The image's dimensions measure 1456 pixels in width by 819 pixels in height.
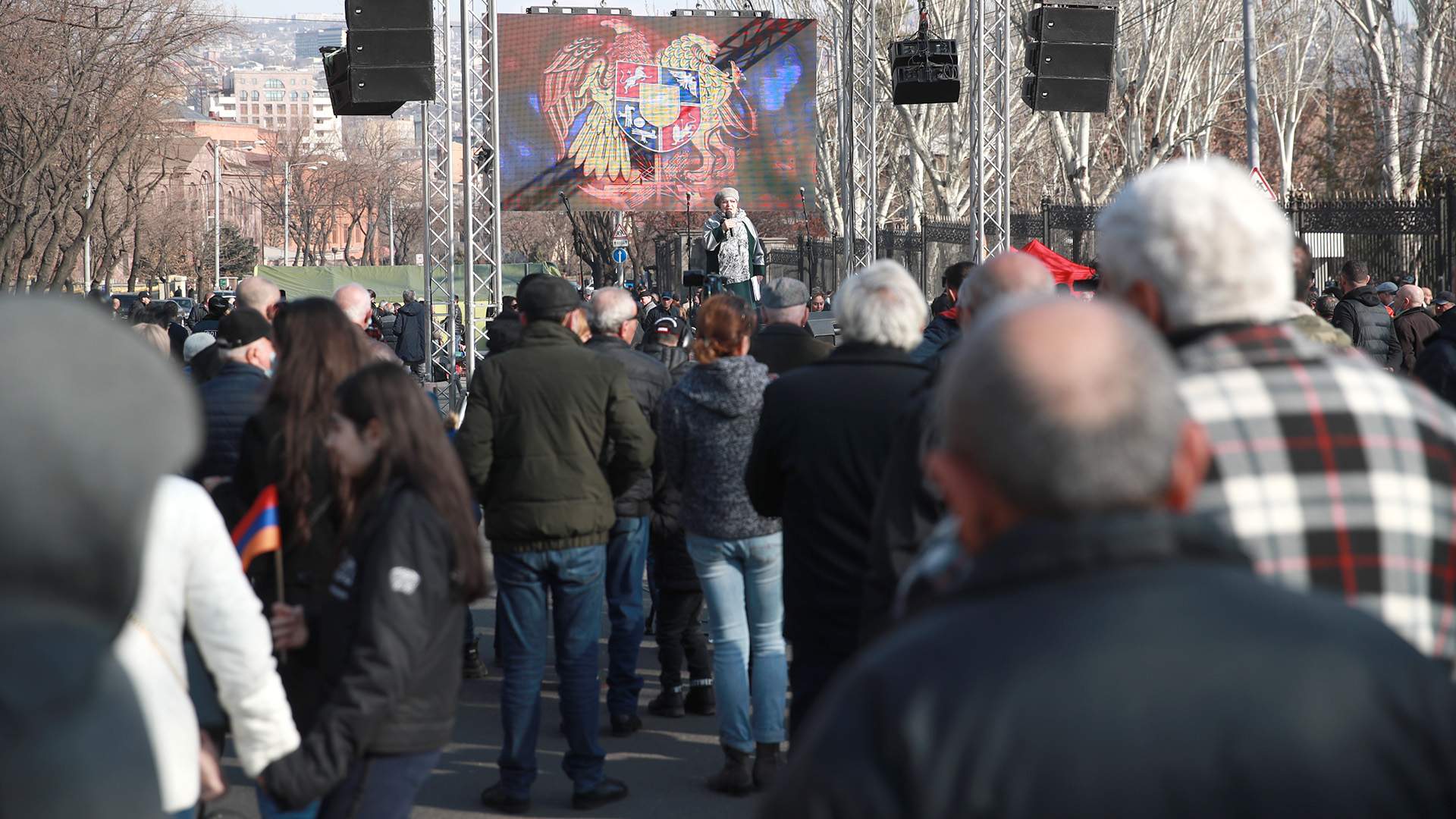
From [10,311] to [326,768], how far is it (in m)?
2.34

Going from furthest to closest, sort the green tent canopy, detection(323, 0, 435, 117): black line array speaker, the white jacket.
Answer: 1. the green tent canopy
2. detection(323, 0, 435, 117): black line array speaker
3. the white jacket

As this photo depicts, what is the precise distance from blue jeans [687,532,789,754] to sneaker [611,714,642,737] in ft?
3.86

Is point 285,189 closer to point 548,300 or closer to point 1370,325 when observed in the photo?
point 1370,325

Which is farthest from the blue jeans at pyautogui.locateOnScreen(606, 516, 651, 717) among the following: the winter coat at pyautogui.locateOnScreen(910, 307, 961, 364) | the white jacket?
the white jacket

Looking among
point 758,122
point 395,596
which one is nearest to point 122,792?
point 395,596

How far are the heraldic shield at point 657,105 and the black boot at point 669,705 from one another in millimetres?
20364

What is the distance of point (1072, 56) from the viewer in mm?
15164

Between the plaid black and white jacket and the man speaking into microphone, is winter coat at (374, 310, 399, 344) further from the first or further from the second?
the plaid black and white jacket

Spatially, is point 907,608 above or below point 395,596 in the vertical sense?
above

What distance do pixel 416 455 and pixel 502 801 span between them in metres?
2.78

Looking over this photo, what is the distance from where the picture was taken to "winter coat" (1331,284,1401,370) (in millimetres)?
12414

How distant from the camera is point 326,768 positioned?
139 inches

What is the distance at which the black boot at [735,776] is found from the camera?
630cm

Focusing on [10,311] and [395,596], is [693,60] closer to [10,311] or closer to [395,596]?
[395,596]
